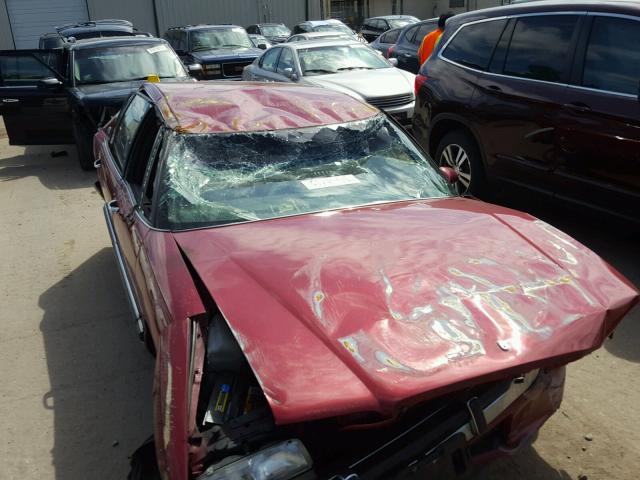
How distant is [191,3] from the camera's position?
86.6ft

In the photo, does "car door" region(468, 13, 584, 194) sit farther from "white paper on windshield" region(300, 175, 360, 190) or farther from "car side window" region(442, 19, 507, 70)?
"white paper on windshield" region(300, 175, 360, 190)

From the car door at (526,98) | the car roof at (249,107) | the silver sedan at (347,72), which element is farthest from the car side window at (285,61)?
the car roof at (249,107)

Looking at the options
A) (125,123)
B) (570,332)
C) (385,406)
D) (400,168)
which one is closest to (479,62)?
(400,168)

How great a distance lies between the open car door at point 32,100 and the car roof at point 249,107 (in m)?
5.40

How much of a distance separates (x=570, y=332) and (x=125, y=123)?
3623 millimetres

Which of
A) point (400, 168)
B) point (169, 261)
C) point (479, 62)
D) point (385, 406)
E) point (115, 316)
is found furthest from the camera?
point (479, 62)

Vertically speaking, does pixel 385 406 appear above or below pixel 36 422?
above

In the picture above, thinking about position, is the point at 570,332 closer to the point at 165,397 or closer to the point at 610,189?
the point at 165,397

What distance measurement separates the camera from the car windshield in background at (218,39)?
14.4 m

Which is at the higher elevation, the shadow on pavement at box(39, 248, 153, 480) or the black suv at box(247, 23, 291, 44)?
the black suv at box(247, 23, 291, 44)

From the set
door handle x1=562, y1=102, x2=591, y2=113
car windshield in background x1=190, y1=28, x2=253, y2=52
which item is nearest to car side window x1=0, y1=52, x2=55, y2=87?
car windshield in background x1=190, y1=28, x2=253, y2=52

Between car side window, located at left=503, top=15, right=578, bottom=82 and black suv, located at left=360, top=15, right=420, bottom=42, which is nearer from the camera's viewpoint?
car side window, located at left=503, top=15, right=578, bottom=82

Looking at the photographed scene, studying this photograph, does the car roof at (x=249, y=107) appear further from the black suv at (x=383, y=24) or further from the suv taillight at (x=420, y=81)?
the black suv at (x=383, y=24)

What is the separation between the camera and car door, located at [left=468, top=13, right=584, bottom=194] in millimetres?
4633
